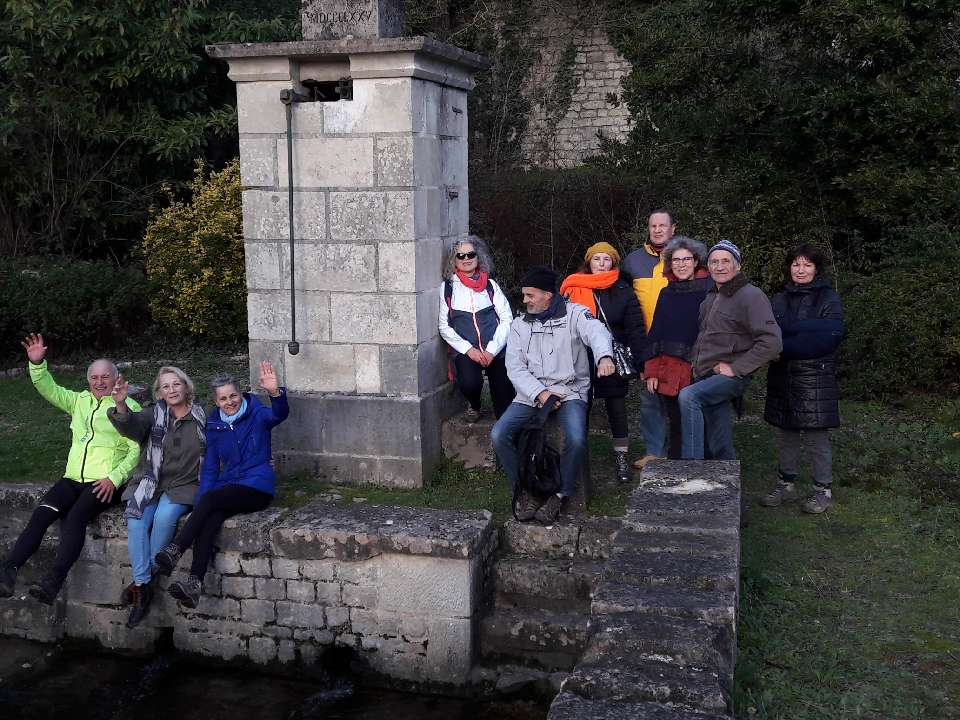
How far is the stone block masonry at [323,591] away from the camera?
5.91 metres

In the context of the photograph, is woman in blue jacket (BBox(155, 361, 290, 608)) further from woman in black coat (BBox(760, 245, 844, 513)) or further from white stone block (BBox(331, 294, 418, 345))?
woman in black coat (BBox(760, 245, 844, 513))

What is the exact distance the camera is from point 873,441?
8555 millimetres

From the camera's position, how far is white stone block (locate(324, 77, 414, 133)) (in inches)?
273

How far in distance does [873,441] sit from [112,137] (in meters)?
10.6

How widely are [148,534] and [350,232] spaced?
241cm

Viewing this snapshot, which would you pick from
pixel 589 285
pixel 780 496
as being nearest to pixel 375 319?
pixel 589 285

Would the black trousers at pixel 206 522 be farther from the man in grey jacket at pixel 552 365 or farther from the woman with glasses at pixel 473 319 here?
the woman with glasses at pixel 473 319

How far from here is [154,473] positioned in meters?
6.35

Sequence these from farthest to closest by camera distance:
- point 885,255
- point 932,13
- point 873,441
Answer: point 885,255 → point 932,13 → point 873,441

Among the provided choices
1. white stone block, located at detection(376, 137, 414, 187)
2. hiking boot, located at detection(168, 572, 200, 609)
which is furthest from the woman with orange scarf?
hiking boot, located at detection(168, 572, 200, 609)

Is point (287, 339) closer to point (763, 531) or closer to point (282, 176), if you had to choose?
point (282, 176)

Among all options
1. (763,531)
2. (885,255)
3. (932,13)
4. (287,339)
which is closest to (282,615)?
(287,339)

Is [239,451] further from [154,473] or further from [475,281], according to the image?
[475,281]

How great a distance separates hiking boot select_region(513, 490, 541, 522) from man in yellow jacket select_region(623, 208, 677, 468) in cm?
117
